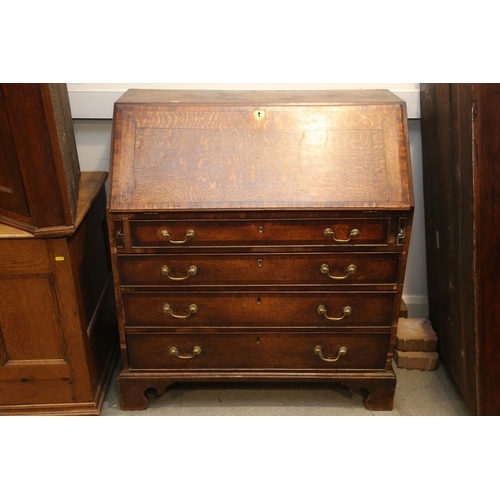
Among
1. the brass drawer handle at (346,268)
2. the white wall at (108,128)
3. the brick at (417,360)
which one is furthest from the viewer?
the brick at (417,360)

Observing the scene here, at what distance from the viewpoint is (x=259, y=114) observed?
81.9 inches

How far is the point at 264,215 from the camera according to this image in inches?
78.0

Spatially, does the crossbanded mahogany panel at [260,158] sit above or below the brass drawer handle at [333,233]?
above

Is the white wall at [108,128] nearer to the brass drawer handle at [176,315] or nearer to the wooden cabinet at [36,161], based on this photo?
the wooden cabinet at [36,161]

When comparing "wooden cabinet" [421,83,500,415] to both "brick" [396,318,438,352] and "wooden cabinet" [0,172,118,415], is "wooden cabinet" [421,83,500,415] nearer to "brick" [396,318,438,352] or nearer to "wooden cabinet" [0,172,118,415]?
"brick" [396,318,438,352]

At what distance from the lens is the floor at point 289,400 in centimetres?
236

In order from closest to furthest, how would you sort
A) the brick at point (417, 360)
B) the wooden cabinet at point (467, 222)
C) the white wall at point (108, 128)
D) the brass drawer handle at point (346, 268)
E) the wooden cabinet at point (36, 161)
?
the wooden cabinet at point (36, 161) < the wooden cabinet at point (467, 222) < the brass drawer handle at point (346, 268) < the white wall at point (108, 128) < the brick at point (417, 360)

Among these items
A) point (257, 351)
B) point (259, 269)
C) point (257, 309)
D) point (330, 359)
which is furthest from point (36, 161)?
point (330, 359)

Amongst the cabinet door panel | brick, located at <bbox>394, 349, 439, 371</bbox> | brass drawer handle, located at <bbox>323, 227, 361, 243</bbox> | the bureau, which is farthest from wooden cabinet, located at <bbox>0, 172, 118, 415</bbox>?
brick, located at <bbox>394, 349, 439, 371</bbox>

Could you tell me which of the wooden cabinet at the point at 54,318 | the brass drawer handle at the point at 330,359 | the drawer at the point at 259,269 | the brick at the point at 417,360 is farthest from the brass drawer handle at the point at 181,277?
the brick at the point at 417,360

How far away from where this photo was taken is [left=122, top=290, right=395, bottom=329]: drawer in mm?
2150

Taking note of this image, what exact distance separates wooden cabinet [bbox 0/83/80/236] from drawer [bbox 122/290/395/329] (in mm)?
441

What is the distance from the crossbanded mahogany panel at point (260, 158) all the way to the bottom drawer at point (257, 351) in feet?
1.98

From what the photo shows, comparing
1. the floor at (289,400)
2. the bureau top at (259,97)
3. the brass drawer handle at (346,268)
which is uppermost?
the bureau top at (259,97)
